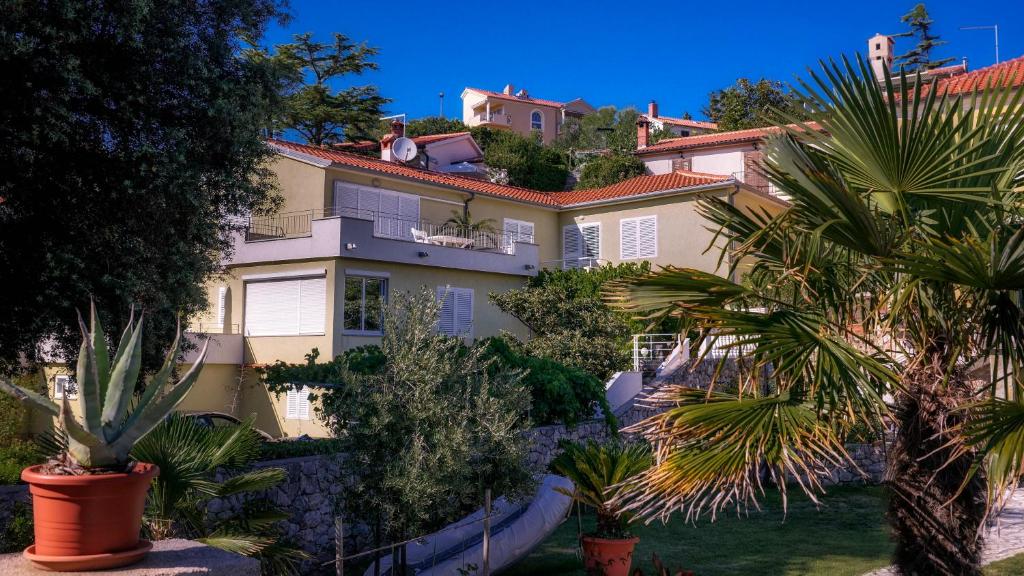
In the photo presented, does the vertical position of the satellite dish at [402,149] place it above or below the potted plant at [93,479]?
above

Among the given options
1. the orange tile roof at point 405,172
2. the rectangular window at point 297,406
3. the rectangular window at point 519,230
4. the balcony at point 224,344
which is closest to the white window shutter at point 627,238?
the orange tile roof at point 405,172

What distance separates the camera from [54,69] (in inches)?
397

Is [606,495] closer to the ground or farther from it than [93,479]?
closer to the ground

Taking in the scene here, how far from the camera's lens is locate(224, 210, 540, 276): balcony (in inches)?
979

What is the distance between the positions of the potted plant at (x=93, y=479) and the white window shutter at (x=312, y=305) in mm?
20286

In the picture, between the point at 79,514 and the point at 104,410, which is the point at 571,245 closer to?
the point at 104,410

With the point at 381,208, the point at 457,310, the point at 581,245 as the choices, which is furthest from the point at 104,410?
the point at 581,245

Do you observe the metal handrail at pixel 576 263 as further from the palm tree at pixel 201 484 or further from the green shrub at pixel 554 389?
the palm tree at pixel 201 484

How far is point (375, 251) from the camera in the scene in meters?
25.4

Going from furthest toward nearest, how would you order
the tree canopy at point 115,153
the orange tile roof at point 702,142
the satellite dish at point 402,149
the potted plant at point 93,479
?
the orange tile roof at point 702,142 → the satellite dish at point 402,149 → the tree canopy at point 115,153 → the potted plant at point 93,479

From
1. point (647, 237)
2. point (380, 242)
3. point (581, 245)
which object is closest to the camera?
point (380, 242)

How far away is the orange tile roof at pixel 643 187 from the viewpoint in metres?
31.2

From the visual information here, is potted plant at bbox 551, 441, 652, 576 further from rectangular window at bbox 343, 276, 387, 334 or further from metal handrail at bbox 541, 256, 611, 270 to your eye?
metal handrail at bbox 541, 256, 611, 270

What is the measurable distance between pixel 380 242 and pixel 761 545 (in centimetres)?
1566
